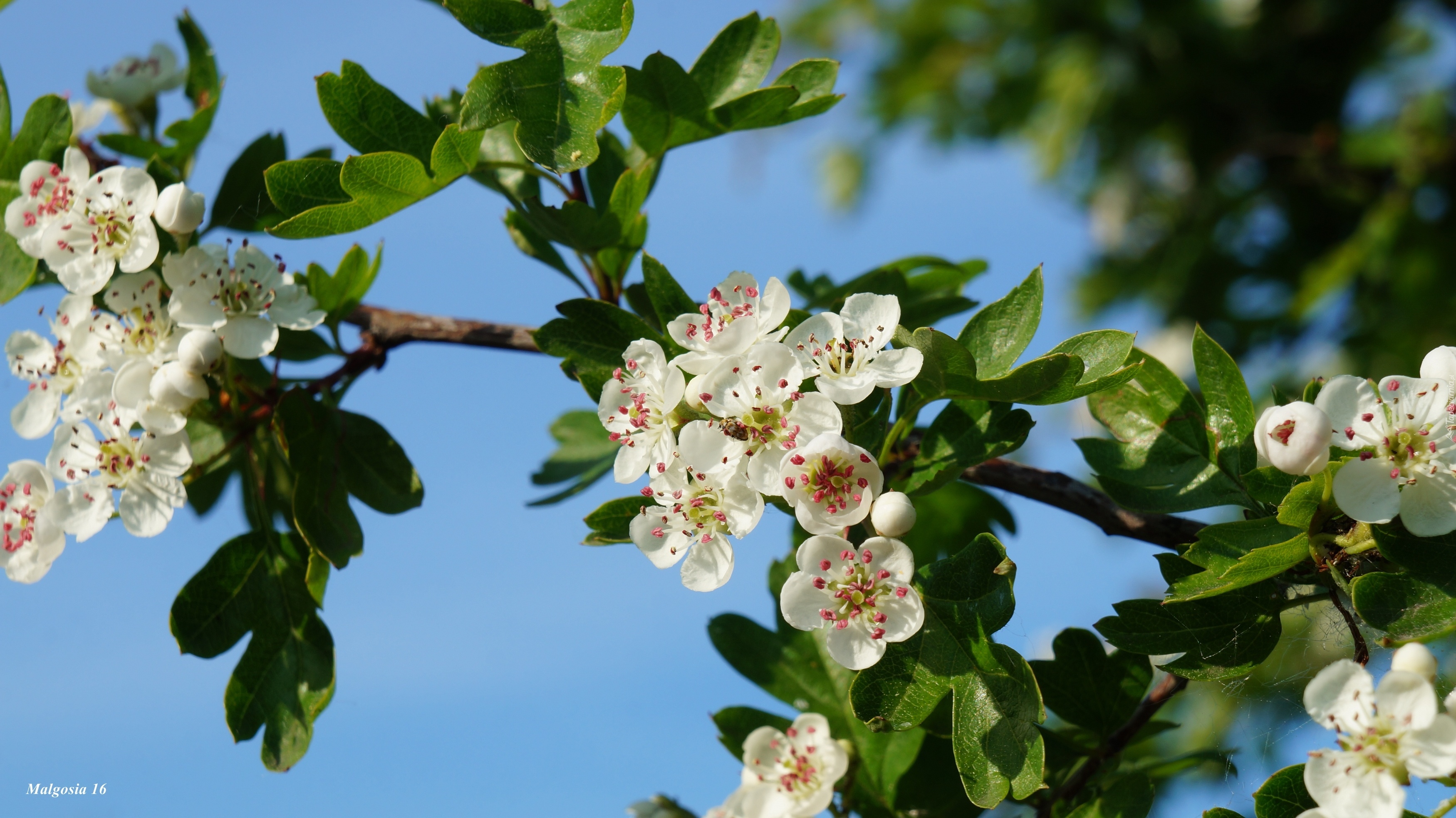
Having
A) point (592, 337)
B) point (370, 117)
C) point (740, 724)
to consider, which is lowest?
point (740, 724)

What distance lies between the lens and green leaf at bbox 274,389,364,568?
1.49 meters

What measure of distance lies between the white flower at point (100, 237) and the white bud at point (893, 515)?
100cm

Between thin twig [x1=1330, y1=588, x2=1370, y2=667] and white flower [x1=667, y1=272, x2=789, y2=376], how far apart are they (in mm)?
686

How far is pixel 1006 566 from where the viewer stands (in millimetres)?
1117

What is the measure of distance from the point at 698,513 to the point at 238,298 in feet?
2.40

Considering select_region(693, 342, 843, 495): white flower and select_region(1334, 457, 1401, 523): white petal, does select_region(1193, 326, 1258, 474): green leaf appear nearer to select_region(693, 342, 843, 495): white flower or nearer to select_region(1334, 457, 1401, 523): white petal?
select_region(1334, 457, 1401, 523): white petal

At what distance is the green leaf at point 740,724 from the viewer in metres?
1.51

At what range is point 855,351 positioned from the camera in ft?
3.97

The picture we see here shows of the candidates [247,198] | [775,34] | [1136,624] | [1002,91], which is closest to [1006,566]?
[1136,624]

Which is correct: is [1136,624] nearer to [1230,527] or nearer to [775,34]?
[1230,527]

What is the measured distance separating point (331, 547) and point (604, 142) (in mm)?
717

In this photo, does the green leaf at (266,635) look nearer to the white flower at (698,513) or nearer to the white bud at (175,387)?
the white bud at (175,387)

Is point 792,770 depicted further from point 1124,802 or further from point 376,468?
point 376,468

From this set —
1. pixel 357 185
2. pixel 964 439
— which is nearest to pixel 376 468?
pixel 357 185
